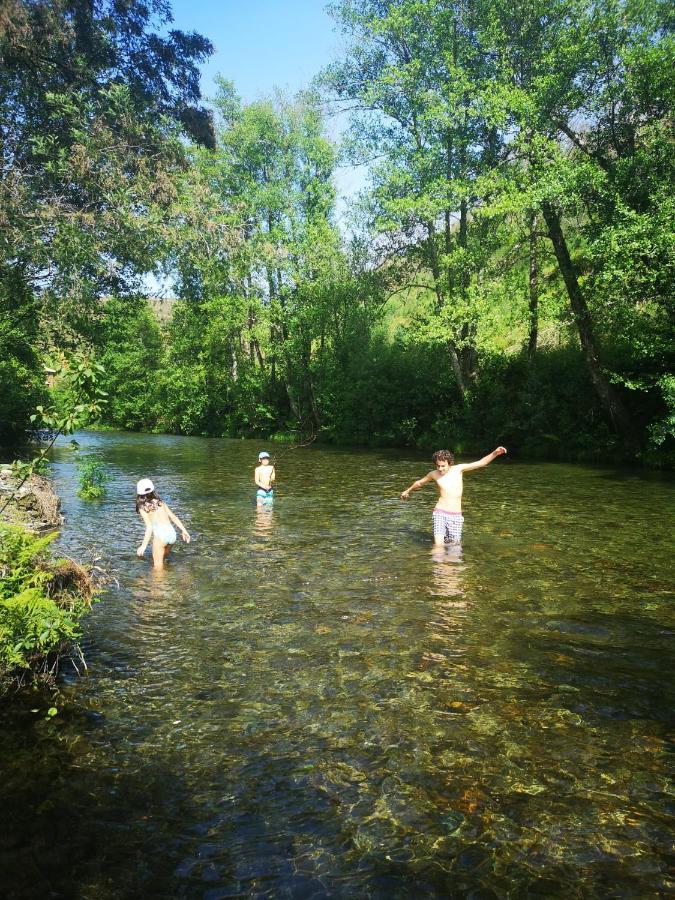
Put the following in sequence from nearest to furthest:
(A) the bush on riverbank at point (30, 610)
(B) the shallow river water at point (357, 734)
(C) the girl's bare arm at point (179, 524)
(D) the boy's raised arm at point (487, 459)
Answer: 1. (B) the shallow river water at point (357, 734)
2. (A) the bush on riverbank at point (30, 610)
3. (D) the boy's raised arm at point (487, 459)
4. (C) the girl's bare arm at point (179, 524)

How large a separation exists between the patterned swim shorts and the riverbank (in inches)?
280

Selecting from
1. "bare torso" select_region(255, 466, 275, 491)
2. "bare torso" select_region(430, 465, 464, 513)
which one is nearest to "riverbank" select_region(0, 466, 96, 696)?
"bare torso" select_region(430, 465, 464, 513)

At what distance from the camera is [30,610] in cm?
593

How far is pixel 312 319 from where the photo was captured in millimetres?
46156

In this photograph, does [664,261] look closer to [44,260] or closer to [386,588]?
[386,588]

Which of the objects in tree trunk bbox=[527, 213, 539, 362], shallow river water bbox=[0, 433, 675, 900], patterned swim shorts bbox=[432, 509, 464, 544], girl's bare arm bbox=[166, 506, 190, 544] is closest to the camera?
shallow river water bbox=[0, 433, 675, 900]

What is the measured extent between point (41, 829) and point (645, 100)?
27082 millimetres

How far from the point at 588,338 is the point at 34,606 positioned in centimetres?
2545

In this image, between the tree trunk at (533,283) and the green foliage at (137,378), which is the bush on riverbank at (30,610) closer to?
the tree trunk at (533,283)

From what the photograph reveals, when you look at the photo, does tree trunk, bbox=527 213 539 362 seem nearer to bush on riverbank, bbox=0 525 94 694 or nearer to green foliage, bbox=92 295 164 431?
bush on riverbank, bbox=0 525 94 694

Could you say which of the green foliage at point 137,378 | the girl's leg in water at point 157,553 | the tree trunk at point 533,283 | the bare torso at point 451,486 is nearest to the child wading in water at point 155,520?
the girl's leg in water at point 157,553

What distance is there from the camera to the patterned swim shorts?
12758mm

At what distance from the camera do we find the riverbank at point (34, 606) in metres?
5.90

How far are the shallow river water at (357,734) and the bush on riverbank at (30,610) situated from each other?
0.41 meters
